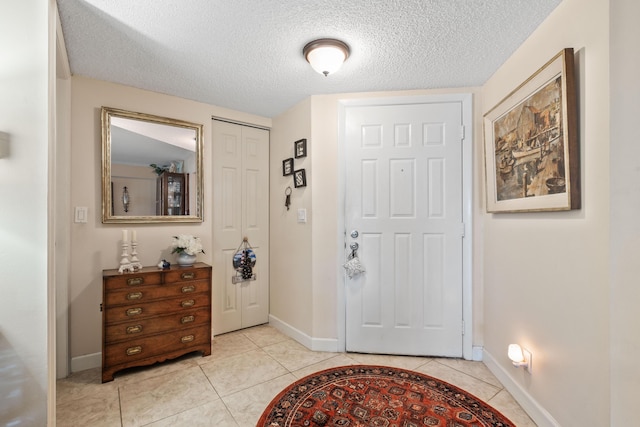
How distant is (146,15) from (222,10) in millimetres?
417

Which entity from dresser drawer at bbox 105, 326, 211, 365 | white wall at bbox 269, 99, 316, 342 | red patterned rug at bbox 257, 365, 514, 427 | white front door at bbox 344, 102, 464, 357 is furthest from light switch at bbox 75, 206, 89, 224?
white front door at bbox 344, 102, 464, 357

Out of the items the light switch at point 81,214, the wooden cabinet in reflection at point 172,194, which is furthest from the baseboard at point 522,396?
the light switch at point 81,214

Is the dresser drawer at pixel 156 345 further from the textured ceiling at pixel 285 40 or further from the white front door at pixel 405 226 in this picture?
the textured ceiling at pixel 285 40

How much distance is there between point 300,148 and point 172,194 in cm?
124

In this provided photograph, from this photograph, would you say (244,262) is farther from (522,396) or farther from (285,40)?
(522,396)

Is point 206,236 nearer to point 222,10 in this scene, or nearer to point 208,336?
point 208,336

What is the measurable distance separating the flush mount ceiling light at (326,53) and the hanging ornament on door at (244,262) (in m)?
1.91

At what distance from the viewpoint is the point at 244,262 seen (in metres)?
3.01

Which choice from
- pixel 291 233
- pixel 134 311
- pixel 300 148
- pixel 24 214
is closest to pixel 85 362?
pixel 134 311

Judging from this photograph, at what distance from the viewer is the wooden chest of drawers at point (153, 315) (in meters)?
2.00

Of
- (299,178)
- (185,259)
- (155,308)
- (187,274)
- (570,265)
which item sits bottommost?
(155,308)

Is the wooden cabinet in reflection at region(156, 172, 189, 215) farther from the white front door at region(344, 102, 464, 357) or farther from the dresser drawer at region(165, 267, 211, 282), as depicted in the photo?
the white front door at region(344, 102, 464, 357)

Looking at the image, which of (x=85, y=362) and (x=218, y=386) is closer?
(x=218, y=386)

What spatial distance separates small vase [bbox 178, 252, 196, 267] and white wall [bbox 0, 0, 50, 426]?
3.64 feet
